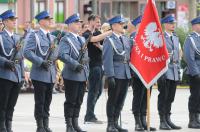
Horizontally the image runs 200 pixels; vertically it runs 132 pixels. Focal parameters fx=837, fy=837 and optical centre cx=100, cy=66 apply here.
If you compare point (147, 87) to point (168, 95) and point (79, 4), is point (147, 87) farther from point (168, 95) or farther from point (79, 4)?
point (79, 4)

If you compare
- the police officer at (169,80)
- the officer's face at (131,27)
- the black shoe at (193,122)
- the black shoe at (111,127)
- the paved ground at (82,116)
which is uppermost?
the officer's face at (131,27)

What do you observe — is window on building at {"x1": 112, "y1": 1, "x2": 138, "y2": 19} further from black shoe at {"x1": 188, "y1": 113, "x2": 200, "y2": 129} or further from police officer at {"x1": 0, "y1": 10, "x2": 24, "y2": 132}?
police officer at {"x1": 0, "y1": 10, "x2": 24, "y2": 132}

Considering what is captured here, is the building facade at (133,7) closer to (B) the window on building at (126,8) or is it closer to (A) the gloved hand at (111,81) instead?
(B) the window on building at (126,8)

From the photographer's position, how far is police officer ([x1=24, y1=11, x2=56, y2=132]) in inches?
549

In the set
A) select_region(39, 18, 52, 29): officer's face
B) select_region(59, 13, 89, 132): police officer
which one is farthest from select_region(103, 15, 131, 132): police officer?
select_region(39, 18, 52, 29): officer's face

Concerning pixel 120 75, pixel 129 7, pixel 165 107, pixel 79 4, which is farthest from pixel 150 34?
pixel 129 7

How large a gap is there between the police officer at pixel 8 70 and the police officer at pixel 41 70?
0.24 m

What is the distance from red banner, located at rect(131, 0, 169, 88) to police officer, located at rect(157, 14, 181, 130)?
1039mm

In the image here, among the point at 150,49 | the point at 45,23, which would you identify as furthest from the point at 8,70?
the point at 150,49

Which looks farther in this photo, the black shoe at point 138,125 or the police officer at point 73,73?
the black shoe at point 138,125

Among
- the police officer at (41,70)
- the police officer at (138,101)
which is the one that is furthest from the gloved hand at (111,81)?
the police officer at (41,70)

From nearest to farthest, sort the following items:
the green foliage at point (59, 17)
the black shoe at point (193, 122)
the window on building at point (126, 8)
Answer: the black shoe at point (193, 122) → the green foliage at point (59, 17) → the window on building at point (126, 8)

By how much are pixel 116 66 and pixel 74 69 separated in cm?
86

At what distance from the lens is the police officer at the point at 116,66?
14663 millimetres
